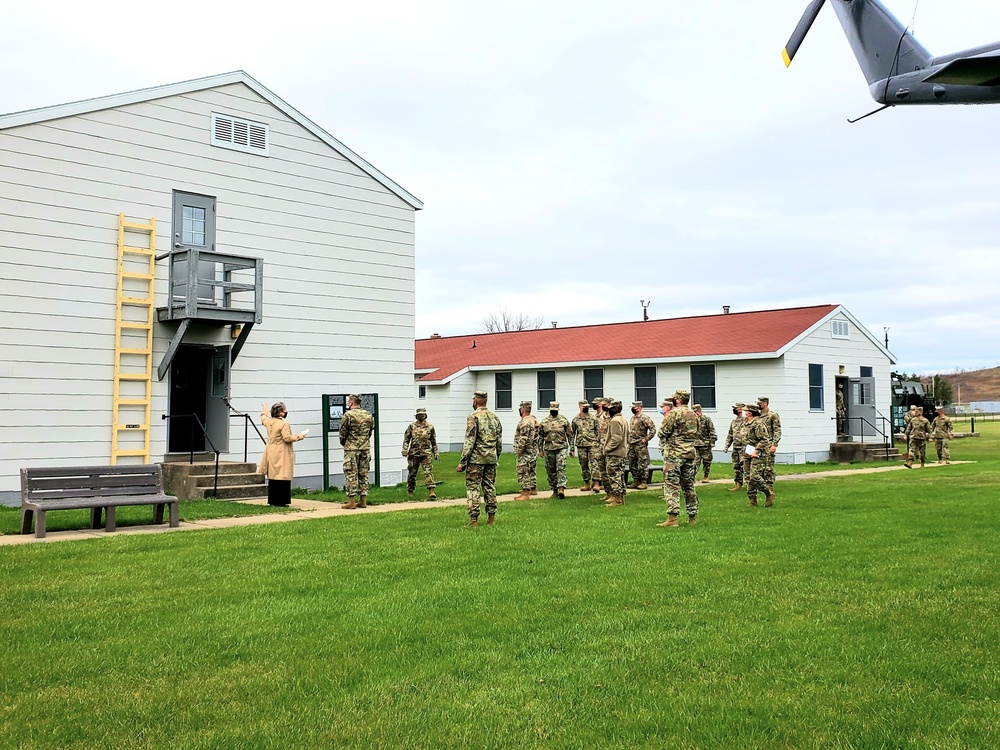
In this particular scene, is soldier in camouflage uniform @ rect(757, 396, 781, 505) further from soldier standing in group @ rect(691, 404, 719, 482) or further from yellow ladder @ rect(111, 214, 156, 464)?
yellow ladder @ rect(111, 214, 156, 464)

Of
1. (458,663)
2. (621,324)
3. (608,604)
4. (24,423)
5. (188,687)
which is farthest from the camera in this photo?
(621,324)

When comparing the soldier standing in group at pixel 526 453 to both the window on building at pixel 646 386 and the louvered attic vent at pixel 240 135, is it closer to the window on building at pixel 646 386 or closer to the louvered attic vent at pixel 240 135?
the louvered attic vent at pixel 240 135

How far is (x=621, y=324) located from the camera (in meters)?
36.3

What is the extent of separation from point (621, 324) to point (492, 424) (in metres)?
23.9

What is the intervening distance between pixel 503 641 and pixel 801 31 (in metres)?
8.88

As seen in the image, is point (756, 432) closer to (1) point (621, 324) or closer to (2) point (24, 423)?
(2) point (24, 423)

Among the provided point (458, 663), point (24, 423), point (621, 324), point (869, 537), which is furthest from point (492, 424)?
point (621, 324)

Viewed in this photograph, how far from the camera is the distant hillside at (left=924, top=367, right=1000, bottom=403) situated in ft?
514

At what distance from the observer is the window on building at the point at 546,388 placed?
33.4m

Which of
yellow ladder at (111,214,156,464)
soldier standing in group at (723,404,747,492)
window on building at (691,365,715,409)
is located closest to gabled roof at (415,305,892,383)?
window on building at (691,365,715,409)

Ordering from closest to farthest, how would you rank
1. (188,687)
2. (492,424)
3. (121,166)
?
(188,687) < (492,424) < (121,166)

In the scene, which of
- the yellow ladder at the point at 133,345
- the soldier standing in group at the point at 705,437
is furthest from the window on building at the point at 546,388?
the yellow ladder at the point at 133,345

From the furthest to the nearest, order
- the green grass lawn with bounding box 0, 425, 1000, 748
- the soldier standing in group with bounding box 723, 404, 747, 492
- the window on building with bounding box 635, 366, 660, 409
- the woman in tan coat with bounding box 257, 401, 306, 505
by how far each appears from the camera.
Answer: the window on building with bounding box 635, 366, 660, 409, the soldier standing in group with bounding box 723, 404, 747, 492, the woman in tan coat with bounding box 257, 401, 306, 505, the green grass lawn with bounding box 0, 425, 1000, 748

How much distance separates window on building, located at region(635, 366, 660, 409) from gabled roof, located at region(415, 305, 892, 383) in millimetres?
522
